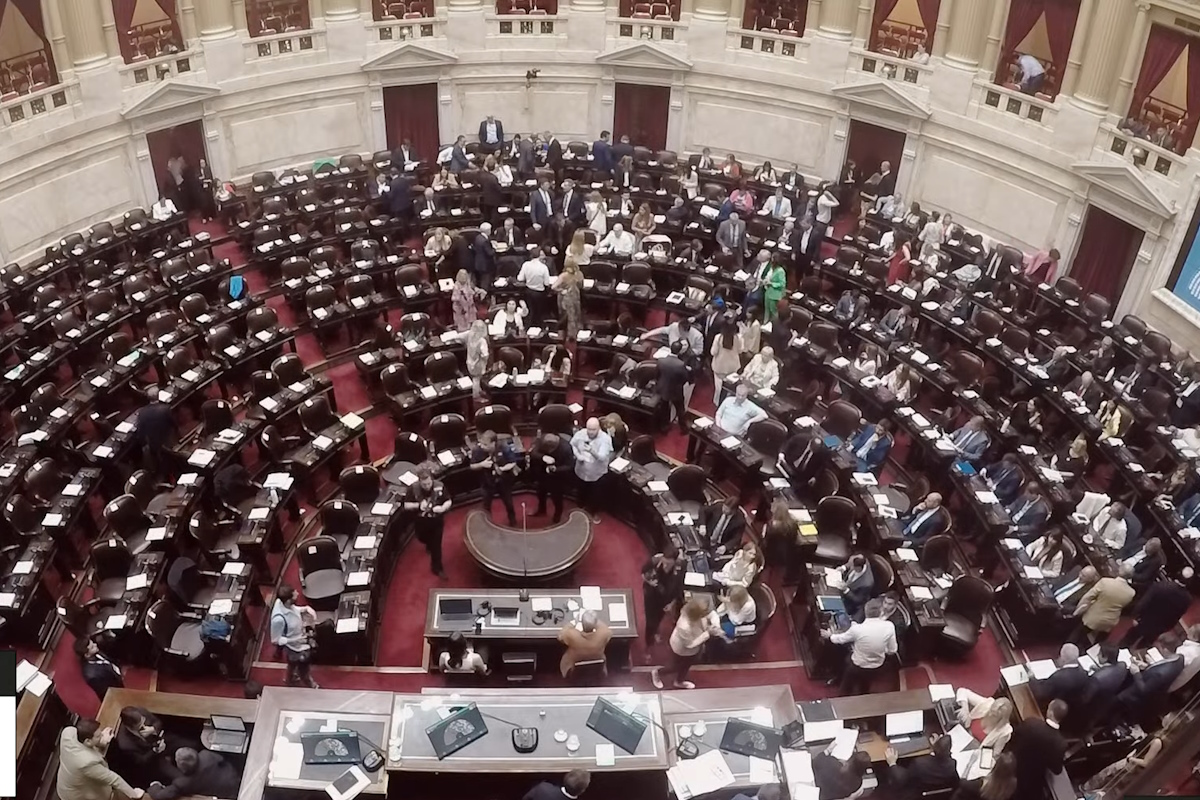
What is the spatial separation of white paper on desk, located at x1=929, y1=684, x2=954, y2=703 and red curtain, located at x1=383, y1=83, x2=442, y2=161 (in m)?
18.1

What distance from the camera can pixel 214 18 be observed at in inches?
A: 768

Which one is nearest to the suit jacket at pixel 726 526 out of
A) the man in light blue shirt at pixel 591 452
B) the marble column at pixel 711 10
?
the man in light blue shirt at pixel 591 452

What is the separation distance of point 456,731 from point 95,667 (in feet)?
12.6

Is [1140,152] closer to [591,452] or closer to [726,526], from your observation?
[726,526]

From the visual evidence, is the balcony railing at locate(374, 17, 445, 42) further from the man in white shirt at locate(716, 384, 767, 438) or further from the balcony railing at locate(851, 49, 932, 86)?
the man in white shirt at locate(716, 384, 767, 438)

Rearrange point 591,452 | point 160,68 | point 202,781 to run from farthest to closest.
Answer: point 160,68
point 591,452
point 202,781

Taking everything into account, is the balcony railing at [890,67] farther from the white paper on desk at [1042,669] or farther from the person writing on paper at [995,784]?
the person writing on paper at [995,784]

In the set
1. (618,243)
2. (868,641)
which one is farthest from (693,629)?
(618,243)

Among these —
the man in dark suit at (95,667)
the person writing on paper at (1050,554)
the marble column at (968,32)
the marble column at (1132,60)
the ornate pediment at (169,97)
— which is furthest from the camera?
the ornate pediment at (169,97)

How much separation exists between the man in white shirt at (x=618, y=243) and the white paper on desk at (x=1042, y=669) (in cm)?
1032

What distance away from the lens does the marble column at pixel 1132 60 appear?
16062 mm

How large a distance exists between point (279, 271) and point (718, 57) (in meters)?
11.5

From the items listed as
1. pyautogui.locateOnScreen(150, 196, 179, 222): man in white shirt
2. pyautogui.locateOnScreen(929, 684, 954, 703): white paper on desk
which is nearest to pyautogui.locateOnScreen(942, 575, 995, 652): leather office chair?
pyautogui.locateOnScreen(929, 684, 954, 703): white paper on desk

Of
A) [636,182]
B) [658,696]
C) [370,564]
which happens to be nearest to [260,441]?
[370,564]
